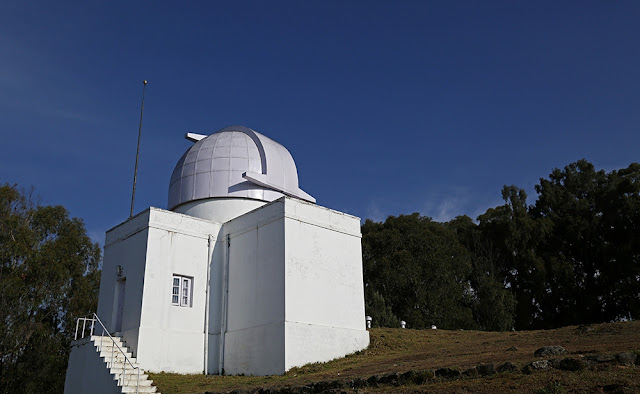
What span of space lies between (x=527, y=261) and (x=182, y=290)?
2406cm

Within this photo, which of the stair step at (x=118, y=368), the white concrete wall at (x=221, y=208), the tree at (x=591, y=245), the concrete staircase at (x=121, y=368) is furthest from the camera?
the tree at (x=591, y=245)

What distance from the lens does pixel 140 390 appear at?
14.9 m

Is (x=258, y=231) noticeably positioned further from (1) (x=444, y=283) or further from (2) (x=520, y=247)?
(2) (x=520, y=247)

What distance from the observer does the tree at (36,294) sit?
25.1m

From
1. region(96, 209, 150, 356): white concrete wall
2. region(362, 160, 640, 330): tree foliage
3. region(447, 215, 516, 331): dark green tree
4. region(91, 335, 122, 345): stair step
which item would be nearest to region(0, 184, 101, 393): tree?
region(96, 209, 150, 356): white concrete wall

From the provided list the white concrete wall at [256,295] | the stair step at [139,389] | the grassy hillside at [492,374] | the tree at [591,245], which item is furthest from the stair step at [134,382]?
the tree at [591,245]

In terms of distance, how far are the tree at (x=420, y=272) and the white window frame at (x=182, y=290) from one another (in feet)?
51.5

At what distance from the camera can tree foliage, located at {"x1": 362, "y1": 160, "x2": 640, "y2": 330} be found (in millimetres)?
A: 32156

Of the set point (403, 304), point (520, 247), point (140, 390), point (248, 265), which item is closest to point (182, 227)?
point (248, 265)

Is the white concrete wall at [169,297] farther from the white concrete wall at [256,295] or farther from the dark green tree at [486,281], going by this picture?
the dark green tree at [486,281]

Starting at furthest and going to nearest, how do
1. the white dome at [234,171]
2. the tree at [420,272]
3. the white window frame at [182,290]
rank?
the tree at [420,272] < the white dome at [234,171] < the white window frame at [182,290]

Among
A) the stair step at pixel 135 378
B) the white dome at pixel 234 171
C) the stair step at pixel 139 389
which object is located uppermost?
the white dome at pixel 234 171

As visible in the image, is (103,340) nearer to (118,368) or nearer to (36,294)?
(118,368)

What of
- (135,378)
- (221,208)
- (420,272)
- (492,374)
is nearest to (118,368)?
(135,378)
